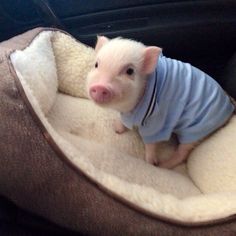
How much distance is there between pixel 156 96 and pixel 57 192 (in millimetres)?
380

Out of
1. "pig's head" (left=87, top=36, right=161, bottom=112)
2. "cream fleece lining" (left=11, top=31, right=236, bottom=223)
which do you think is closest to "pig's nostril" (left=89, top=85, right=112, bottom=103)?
"pig's head" (left=87, top=36, right=161, bottom=112)

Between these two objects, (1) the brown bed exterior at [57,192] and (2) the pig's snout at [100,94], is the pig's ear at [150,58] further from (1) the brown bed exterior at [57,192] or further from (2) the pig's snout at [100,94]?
(1) the brown bed exterior at [57,192]

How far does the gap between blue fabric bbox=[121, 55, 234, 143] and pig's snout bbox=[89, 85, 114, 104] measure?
139mm

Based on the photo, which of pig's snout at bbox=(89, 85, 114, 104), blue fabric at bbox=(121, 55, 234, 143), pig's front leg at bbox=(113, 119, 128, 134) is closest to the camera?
pig's snout at bbox=(89, 85, 114, 104)

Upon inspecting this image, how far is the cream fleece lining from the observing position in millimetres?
999

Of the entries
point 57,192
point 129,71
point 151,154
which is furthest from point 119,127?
point 57,192

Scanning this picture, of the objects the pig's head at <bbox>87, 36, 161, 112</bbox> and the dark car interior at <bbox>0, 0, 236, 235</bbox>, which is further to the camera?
the dark car interior at <bbox>0, 0, 236, 235</bbox>

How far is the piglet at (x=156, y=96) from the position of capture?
111 centimetres

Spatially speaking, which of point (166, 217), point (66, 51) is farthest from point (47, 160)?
point (66, 51)

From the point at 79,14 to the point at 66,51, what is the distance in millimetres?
244

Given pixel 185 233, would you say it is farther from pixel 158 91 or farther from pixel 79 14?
pixel 79 14

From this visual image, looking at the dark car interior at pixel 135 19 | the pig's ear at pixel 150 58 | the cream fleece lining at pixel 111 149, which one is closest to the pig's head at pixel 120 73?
the pig's ear at pixel 150 58

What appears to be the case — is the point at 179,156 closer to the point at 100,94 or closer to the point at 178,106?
the point at 178,106

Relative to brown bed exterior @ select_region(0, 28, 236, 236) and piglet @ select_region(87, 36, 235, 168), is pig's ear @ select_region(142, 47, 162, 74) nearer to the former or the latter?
piglet @ select_region(87, 36, 235, 168)
